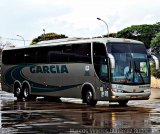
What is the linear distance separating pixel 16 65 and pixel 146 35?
95557mm

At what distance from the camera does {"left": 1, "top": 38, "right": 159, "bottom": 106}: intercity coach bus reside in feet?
77.3

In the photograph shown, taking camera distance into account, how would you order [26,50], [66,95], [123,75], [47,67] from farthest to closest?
[26,50], [47,67], [66,95], [123,75]

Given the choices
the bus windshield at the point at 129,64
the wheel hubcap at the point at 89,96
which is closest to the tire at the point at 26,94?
the wheel hubcap at the point at 89,96

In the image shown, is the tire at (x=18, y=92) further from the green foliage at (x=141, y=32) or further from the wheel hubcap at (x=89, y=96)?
the green foliage at (x=141, y=32)

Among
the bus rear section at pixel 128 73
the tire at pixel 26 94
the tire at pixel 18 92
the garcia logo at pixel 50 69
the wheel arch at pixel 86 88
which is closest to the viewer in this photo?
Result: the bus rear section at pixel 128 73

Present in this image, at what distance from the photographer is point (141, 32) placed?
417 ft

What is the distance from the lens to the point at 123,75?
2361cm

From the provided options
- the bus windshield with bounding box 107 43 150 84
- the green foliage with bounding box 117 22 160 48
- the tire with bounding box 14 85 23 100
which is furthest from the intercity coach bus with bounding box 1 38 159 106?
the green foliage with bounding box 117 22 160 48

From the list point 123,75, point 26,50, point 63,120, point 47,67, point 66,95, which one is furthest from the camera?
point 26,50

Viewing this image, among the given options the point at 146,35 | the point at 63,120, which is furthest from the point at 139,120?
the point at 146,35

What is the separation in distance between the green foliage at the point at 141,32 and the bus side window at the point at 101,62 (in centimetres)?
10155

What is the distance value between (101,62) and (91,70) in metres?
0.84

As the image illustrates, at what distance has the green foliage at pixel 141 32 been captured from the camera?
412 ft

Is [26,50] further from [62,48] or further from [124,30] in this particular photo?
[124,30]
